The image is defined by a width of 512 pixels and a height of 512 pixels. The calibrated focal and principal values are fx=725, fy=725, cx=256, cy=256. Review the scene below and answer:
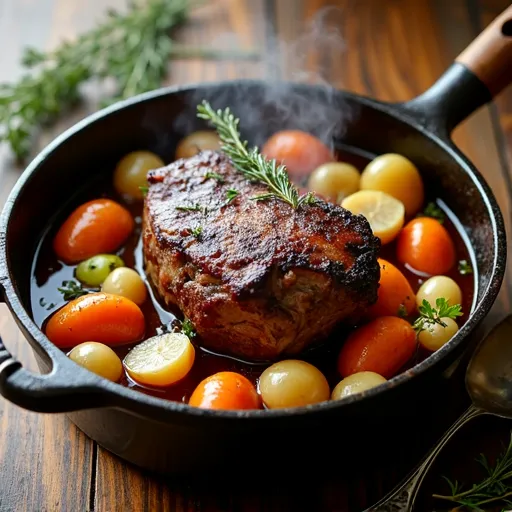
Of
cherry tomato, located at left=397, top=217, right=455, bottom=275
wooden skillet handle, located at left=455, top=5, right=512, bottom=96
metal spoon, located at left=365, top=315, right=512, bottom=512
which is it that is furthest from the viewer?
wooden skillet handle, located at left=455, top=5, right=512, bottom=96

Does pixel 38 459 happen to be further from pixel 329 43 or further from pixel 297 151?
pixel 329 43

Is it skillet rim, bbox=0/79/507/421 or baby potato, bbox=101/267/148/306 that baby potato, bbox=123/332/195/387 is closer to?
baby potato, bbox=101/267/148/306

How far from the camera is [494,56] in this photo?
2.59m

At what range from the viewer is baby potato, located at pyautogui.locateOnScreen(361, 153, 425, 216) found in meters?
2.62

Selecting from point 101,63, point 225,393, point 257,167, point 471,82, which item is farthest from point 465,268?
point 101,63

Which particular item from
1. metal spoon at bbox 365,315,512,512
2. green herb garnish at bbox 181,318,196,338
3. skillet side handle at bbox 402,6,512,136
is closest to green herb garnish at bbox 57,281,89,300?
A: green herb garnish at bbox 181,318,196,338

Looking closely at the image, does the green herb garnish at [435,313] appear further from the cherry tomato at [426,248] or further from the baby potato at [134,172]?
the baby potato at [134,172]

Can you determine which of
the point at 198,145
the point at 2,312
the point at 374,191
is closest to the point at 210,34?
the point at 198,145

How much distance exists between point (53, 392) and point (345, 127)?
1.68m

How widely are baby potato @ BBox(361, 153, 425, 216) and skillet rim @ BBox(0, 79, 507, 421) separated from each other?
140 mm

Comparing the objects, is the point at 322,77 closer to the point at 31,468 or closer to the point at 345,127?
the point at 345,127

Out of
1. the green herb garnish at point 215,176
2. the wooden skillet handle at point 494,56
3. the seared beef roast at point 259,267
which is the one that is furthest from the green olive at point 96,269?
the wooden skillet handle at point 494,56

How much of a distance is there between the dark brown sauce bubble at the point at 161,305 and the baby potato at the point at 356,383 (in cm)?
13

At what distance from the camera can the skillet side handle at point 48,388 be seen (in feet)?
5.54
